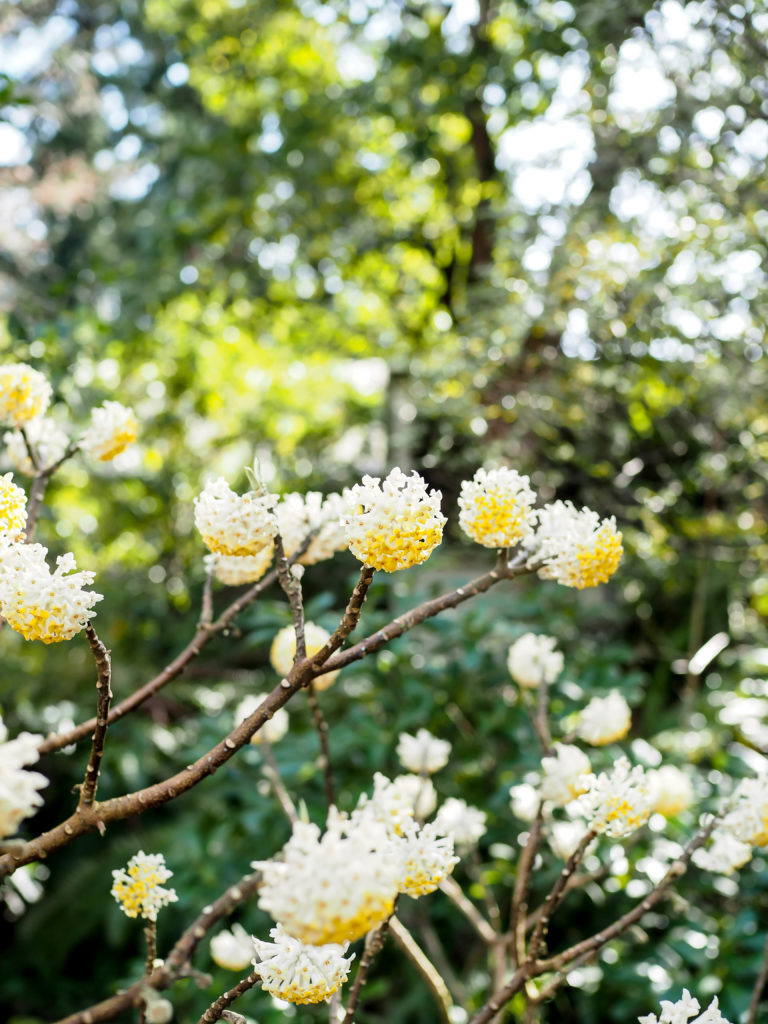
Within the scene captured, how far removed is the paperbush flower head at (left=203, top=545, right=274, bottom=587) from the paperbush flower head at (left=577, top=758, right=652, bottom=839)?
431mm

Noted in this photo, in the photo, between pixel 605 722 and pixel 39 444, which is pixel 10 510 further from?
pixel 605 722

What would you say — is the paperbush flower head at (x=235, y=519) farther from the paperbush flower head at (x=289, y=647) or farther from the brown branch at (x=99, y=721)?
the paperbush flower head at (x=289, y=647)

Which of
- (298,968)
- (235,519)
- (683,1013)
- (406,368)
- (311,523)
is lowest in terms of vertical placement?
(406,368)

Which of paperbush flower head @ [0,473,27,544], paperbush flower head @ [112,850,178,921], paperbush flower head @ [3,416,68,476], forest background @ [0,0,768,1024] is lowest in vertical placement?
forest background @ [0,0,768,1024]

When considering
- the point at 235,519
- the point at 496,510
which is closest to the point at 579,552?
the point at 496,510

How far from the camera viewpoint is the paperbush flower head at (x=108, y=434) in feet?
3.38

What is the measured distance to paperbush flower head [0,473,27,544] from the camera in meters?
0.72

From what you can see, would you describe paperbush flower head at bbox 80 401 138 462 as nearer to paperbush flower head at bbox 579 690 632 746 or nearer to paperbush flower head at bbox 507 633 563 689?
paperbush flower head at bbox 507 633 563 689

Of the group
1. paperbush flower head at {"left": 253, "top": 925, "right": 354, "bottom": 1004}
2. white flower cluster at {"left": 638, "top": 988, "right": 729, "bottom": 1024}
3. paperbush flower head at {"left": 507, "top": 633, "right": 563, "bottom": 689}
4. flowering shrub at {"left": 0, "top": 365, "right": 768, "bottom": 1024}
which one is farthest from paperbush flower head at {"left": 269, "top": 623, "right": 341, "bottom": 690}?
white flower cluster at {"left": 638, "top": 988, "right": 729, "bottom": 1024}

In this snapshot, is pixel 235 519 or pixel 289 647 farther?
pixel 289 647

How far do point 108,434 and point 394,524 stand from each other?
1.82 feet

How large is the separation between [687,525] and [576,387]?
51 cm

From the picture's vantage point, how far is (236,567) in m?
0.94

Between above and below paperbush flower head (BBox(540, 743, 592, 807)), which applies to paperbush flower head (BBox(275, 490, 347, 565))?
above
